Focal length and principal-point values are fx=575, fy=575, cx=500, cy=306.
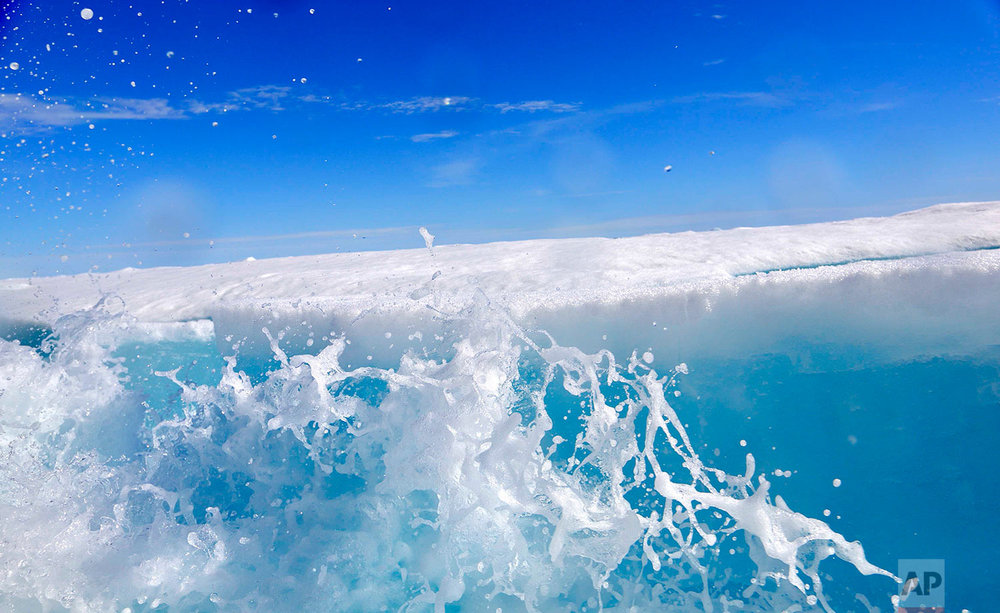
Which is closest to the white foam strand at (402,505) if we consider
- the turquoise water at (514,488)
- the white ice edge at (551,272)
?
the turquoise water at (514,488)

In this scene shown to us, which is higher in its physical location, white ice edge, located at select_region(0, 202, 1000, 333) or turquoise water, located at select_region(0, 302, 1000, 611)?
white ice edge, located at select_region(0, 202, 1000, 333)

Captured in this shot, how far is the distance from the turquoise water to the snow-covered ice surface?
0.01 m

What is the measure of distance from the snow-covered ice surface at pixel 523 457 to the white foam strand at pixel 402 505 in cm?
1

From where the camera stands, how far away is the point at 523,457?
129 inches

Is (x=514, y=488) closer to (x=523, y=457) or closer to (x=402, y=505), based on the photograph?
(x=523, y=457)

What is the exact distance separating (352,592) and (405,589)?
0.27 meters

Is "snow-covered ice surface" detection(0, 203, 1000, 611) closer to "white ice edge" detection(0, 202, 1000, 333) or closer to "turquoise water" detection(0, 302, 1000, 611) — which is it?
"turquoise water" detection(0, 302, 1000, 611)

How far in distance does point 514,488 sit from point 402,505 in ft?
2.40

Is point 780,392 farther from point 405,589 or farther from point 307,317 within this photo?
point 307,317

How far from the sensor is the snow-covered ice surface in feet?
9.71

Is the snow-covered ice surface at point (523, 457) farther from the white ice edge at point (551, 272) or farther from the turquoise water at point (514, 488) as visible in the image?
the white ice edge at point (551, 272)

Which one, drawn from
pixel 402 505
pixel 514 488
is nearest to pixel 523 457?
pixel 514 488

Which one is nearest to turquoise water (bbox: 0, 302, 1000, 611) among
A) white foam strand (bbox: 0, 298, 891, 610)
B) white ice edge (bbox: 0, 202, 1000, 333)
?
white foam strand (bbox: 0, 298, 891, 610)

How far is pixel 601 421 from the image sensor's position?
3.63m
